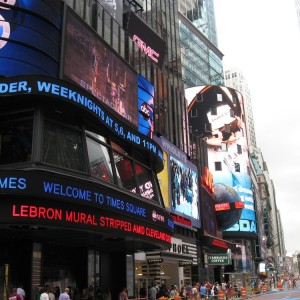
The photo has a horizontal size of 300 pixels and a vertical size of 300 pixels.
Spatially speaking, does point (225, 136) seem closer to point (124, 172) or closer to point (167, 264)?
point (167, 264)

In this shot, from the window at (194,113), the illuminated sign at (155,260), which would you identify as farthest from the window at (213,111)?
the illuminated sign at (155,260)

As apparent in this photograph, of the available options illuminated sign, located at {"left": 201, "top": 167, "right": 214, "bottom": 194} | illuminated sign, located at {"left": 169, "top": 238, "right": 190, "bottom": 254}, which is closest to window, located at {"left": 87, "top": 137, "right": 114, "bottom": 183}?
illuminated sign, located at {"left": 169, "top": 238, "right": 190, "bottom": 254}

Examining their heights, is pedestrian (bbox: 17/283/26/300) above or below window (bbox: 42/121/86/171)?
below

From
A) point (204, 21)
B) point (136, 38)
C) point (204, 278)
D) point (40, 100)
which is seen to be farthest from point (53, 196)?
point (204, 21)

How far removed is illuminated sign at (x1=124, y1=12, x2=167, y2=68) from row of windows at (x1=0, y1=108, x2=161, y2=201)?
731 inches

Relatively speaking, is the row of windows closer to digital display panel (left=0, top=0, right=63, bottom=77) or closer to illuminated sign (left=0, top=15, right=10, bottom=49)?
digital display panel (left=0, top=0, right=63, bottom=77)

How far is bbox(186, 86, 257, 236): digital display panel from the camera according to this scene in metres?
88.8

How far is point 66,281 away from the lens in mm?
20734

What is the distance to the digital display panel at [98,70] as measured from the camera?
843 inches

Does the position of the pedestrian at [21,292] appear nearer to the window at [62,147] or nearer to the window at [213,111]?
the window at [62,147]

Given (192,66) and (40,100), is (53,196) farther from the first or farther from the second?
(192,66)

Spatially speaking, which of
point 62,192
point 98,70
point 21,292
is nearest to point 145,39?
point 98,70

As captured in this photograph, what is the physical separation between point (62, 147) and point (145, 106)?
1424cm

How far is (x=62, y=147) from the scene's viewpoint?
53.4 ft
